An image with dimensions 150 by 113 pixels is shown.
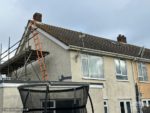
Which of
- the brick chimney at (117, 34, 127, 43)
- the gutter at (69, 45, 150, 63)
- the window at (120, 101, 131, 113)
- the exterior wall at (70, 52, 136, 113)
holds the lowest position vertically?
the window at (120, 101, 131, 113)

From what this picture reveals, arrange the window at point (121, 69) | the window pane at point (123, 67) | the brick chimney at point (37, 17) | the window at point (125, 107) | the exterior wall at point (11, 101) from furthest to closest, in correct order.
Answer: the brick chimney at point (37, 17) < the window pane at point (123, 67) < the window at point (121, 69) < the window at point (125, 107) < the exterior wall at point (11, 101)

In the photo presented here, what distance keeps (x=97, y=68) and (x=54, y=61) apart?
316cm

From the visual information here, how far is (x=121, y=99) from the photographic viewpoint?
25.8 meters

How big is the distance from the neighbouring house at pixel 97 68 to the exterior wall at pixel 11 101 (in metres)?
5.05

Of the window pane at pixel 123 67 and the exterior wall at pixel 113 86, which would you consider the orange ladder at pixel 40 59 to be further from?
the window pane at pixel 123 67

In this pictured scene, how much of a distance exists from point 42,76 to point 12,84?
25.5ft

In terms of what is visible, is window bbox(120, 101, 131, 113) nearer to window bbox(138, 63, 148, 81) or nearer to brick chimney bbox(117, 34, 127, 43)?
window bbox(138, 63, 148, 81)

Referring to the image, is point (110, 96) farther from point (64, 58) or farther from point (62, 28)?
point (62, 28)

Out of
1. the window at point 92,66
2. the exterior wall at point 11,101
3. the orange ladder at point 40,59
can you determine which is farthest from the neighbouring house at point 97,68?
the exterior wall at point 11,101

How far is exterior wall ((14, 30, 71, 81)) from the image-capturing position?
75.0 ft

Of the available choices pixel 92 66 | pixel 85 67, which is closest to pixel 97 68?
pixel 92 66

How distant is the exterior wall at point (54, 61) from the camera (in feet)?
75.0

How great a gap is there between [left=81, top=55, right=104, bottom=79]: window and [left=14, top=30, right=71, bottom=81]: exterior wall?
1313 millimetres

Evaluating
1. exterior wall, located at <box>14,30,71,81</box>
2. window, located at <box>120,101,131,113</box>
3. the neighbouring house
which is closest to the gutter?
the neighbouring house
